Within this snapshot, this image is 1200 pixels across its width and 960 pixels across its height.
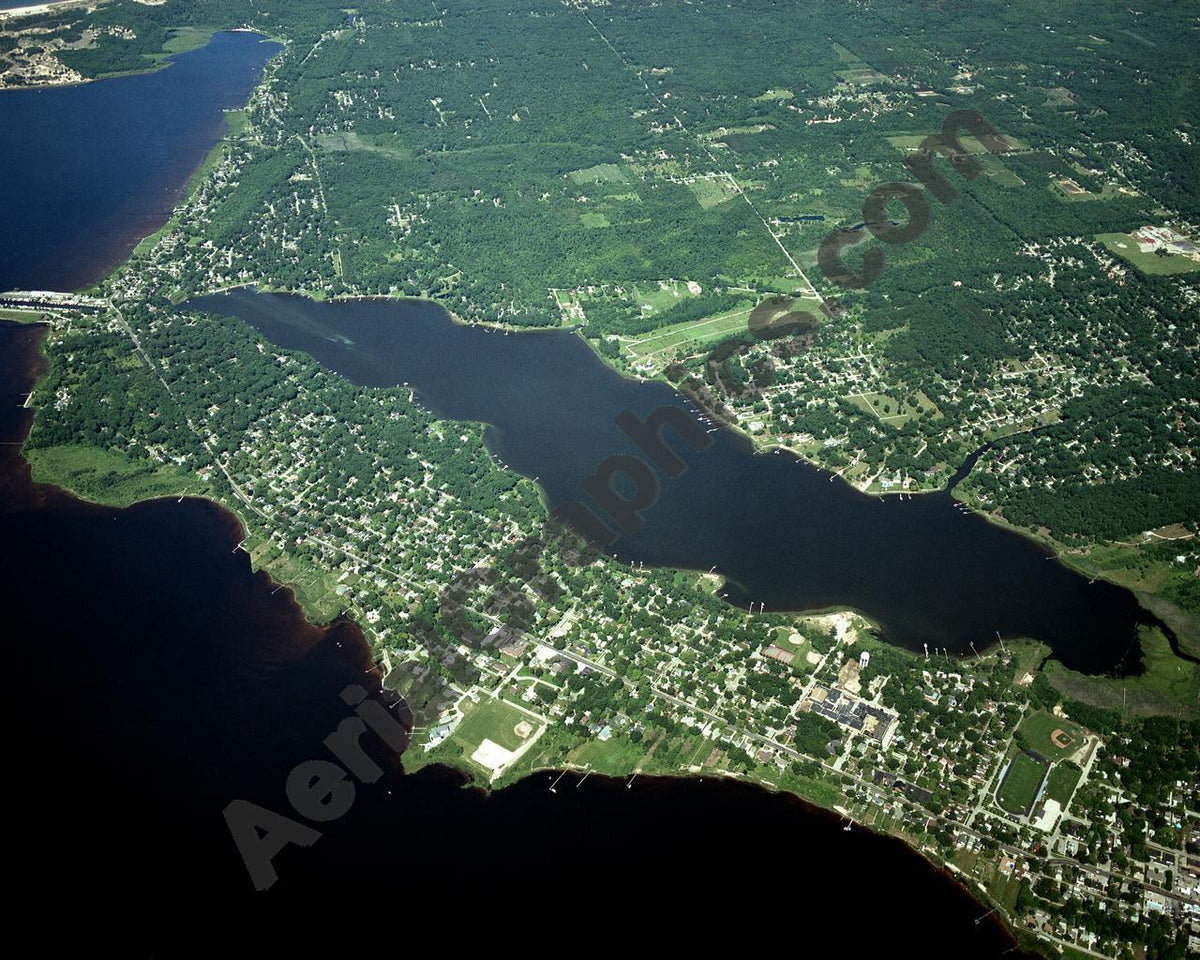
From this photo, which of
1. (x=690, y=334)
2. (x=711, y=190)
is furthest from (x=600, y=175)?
(x=690, y=334)

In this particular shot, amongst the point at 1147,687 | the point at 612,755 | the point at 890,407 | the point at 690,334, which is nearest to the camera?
the point at 612,755

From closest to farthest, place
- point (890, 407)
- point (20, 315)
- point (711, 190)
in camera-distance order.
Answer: point (890, 407)
point (20, 315)
point (711, 190)

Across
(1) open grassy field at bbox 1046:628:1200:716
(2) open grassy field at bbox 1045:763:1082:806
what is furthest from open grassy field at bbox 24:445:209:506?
(1) open grassy field at bbox 1046:628:1200:716

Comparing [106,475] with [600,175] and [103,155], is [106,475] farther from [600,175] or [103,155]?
[103,155]

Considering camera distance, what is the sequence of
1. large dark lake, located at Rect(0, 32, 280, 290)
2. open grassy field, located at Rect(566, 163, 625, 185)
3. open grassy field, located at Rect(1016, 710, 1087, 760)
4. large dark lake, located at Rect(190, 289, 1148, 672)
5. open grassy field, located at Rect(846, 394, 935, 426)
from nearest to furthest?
open grassy field, located at Rect(1016, 710, 1087, 760), large dark lake, located at Rect(190, 289, 1148, 672), open grassy field, located at Rect(846, 394, 935, 426), large dark lake, located at Rect(0, 32, 280, 290), open grassy field, located at Rect(566, 163, 625, 185)

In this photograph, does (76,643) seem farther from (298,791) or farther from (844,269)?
(844,269)

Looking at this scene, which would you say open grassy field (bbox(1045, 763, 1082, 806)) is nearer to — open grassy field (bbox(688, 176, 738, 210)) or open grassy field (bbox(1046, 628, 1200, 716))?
open grassy field (bbox(1046, 628, 1200, 716))

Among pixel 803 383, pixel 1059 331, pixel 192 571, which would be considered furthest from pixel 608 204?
pixel 192 571

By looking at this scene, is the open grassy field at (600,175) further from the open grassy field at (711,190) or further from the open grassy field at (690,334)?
the open grassy field at (690,334)
